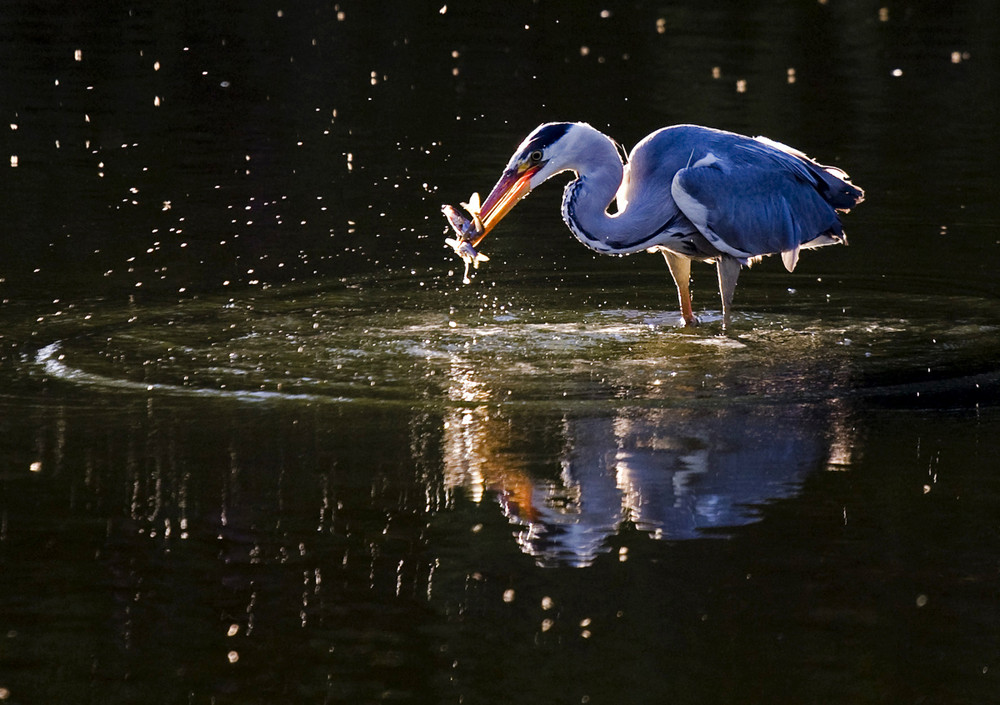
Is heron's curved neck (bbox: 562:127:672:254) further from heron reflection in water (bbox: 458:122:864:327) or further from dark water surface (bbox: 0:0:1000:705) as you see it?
dark water surface (bbox: 0:0:1000:705)

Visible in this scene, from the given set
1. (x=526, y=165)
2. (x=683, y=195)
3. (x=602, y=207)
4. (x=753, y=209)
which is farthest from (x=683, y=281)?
(x=526, y=165)

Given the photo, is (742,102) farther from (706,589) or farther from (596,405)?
(706,589)

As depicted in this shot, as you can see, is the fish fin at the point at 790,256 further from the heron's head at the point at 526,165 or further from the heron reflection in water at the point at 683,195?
the heron's head at the point at 526,165

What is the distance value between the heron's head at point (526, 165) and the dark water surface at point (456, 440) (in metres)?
0.73

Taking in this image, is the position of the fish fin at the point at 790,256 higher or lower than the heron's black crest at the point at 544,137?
lower

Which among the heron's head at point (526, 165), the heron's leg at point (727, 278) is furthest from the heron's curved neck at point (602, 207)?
the heron's leg at point (727, 278)

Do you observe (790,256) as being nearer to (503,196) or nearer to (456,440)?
(503,196)

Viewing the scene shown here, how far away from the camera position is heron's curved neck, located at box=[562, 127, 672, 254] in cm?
1009

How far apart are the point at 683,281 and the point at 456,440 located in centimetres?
318

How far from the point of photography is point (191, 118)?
1884cm

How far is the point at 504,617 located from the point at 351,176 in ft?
33.2

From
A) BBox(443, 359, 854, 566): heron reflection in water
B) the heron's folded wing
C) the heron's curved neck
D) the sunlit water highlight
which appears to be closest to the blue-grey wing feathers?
the heron's folded wing

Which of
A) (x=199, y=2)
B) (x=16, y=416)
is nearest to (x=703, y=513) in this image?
(x=16, y=416)

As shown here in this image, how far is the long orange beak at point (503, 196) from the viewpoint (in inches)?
388
